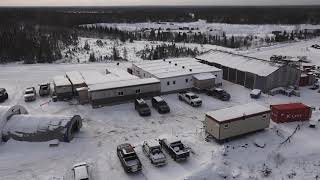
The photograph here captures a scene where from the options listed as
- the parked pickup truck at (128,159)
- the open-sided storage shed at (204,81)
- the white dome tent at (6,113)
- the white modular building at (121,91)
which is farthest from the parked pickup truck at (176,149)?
the open-sided storage shed at (204,81)

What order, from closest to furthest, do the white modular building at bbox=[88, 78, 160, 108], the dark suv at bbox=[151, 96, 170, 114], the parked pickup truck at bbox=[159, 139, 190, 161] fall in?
the parked pickup truck at bbox=[159, 139, 190, 161], the dark suv at bbox=[151, 96, 170, 114], the white modular building at bbox=[88, 78, 160, 108]

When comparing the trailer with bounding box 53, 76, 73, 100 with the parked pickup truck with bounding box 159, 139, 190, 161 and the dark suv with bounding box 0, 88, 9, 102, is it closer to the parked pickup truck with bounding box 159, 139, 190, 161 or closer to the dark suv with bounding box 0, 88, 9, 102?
the dark suv with bounding box 0, 88, 9, 102

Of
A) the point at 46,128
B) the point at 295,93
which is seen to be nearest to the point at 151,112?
the point at 46,128

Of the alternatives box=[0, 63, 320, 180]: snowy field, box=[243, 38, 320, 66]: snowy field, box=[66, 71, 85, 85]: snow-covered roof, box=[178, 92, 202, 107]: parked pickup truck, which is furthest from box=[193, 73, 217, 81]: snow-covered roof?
box=[243, 38, 320, 66]: snowy field

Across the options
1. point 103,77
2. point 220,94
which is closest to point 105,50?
point 103,77

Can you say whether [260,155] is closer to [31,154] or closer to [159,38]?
[31,154]

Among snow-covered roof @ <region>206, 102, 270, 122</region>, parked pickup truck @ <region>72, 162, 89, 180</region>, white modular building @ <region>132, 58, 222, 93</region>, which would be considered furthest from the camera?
white modular building @ <region>132, 58, 222, 93</region>

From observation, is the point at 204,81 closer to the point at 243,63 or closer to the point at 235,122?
the point at 243,63
